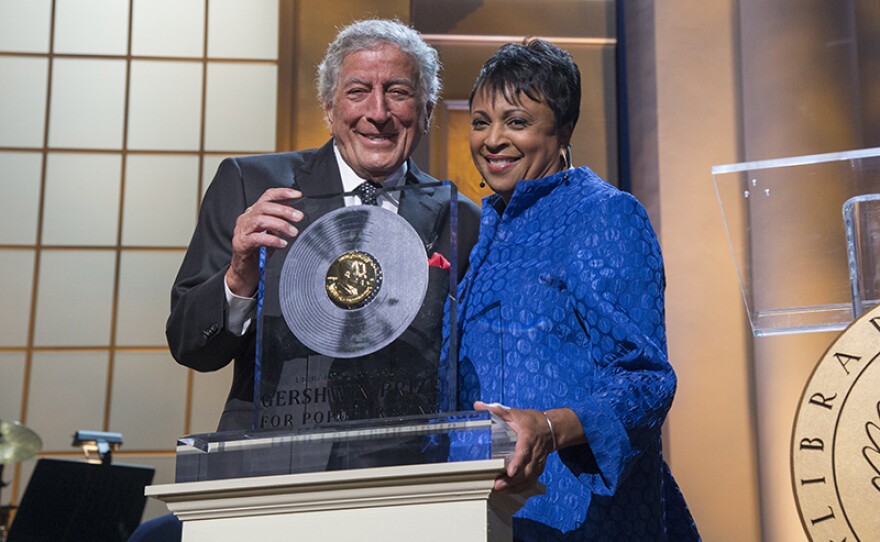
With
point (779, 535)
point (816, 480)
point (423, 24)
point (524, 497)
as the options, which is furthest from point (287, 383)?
point (423, 24)

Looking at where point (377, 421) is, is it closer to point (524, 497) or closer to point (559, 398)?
point (524, 497)

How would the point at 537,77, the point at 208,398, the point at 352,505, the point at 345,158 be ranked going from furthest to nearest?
the point at 208,398 → the point at 345,158 → the point at 537,77 → the point at 352,505

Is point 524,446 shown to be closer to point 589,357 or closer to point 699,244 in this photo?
point 589,357

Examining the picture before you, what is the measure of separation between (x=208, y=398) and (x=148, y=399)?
0.27 m

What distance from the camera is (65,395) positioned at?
4.88m

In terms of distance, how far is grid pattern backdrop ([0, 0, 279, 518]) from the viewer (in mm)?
4867

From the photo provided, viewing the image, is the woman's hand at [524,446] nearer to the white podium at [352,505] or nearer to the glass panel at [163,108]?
the white podium at [352,505]

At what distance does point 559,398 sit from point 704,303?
9.25 feet

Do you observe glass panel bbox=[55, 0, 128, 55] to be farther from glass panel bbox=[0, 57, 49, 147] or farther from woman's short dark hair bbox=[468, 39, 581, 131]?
woman's short dark hair bbox=[468, 39, 581, 131]

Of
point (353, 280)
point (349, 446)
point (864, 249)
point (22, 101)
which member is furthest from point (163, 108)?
point (349, 446)

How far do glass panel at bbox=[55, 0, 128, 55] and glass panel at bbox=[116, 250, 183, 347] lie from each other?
941 mm

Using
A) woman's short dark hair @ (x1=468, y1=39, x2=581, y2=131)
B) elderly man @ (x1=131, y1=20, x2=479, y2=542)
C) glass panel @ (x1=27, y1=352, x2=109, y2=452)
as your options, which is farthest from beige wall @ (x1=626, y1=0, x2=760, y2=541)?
woman's short dark hair @ (x1=468, y1=39, x2=581, y2=131)

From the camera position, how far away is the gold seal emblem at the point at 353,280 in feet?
4.13

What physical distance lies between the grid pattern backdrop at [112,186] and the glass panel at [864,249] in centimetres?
315
